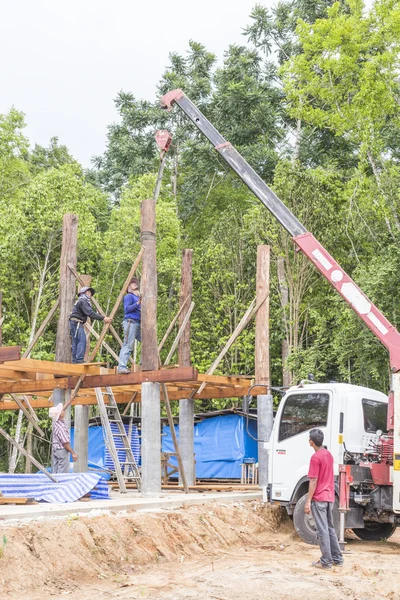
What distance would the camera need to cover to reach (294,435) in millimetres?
12883

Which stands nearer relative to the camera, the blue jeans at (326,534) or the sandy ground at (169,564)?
the sandy ground at (169,564)

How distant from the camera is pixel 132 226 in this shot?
30.6 metres

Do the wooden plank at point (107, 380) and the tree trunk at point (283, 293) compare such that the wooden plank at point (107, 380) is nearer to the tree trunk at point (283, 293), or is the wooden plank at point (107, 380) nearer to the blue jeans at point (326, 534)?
the blue jeans at point (326, 534)

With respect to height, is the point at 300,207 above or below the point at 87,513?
above

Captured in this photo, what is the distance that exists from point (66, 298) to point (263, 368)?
4.36 m

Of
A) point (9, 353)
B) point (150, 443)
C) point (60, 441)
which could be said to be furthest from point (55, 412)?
point (9, 353)

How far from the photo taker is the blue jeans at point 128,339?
14.5m

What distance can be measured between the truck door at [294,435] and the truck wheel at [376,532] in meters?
1.85

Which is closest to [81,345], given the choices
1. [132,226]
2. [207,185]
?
[132,226]

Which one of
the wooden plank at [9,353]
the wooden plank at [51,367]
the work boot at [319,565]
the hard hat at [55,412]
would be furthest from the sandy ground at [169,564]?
the hard hat at [55,412]

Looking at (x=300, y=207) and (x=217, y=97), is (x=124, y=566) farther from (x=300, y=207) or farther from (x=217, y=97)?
(x=217, y=97)

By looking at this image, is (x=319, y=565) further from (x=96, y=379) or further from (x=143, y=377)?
(x=96, y=379)

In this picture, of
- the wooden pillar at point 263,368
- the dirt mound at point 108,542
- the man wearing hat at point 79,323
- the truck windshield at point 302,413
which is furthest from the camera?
the wooden pillar at point 263,368

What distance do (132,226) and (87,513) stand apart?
21.1 metres
